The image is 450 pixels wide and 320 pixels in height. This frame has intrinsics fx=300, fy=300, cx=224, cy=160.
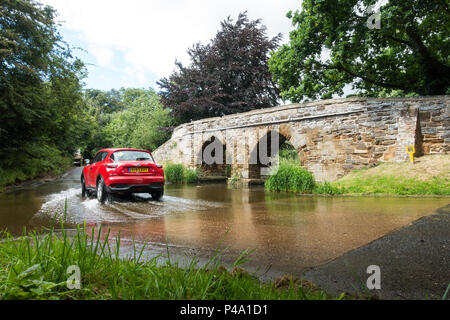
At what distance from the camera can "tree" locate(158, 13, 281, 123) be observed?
22750 mm

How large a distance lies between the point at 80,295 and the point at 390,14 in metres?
11.9

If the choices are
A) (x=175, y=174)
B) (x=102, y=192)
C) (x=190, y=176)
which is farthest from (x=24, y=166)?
(x=102, y=192)

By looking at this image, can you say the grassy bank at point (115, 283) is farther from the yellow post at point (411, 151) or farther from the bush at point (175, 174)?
the bush at point (175, 174)

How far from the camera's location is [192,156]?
18.7m

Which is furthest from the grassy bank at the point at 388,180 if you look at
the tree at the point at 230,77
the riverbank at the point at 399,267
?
the tree at the point at 230,77

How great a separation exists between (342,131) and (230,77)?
14471 mm

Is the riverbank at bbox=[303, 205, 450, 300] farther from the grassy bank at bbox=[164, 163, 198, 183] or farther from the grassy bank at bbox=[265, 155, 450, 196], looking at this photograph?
the grassy bank at bbox=[164, 163, 198, 183]

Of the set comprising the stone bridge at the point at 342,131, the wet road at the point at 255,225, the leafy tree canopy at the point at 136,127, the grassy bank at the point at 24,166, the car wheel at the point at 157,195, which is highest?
the leafy tree canopy at the point at 136,127

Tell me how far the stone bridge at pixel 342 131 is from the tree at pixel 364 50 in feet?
8.70

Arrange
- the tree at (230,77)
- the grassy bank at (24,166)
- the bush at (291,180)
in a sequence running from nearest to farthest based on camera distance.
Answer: the bush at (291,180) → the grassy bank at (24,166) → the tree at (230,77)

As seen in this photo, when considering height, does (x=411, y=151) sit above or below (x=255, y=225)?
above

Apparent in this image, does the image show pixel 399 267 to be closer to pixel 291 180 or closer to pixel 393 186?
pixel 393 186

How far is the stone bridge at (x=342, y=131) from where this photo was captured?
969cm

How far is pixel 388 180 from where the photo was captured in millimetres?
9031
